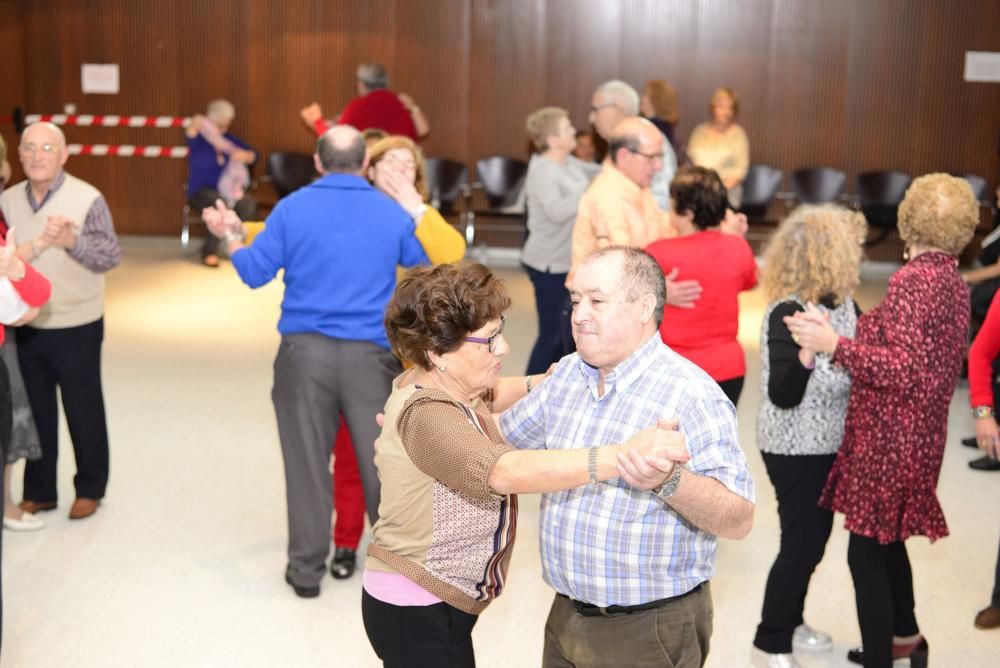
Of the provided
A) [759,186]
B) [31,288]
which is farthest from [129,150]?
[31,288]

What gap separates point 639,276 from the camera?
2502 millimetres

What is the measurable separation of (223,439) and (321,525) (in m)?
2.03

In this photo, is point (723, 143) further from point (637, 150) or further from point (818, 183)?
point (637, 150)

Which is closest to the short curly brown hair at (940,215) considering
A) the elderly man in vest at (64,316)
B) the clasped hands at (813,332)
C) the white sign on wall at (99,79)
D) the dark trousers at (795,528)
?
the clasped hands at (813,332)

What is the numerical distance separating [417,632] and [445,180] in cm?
1017

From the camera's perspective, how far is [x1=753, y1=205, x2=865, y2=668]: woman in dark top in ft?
11.5

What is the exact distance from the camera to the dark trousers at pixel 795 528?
143 inches

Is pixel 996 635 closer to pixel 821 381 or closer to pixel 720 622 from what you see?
pixel 720 622

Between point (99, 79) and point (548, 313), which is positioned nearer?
point (548, 313)

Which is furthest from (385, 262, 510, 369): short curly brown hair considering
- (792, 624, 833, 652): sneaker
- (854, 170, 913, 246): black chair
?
(854, 170, 913, 246): black chair

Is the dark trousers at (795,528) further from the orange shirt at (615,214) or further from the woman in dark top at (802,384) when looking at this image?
the orange shirt at (615,214)

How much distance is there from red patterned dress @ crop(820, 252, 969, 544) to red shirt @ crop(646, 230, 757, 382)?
0.83 metres

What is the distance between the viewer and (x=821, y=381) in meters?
3.56

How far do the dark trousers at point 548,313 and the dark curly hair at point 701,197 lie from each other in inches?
71.9
